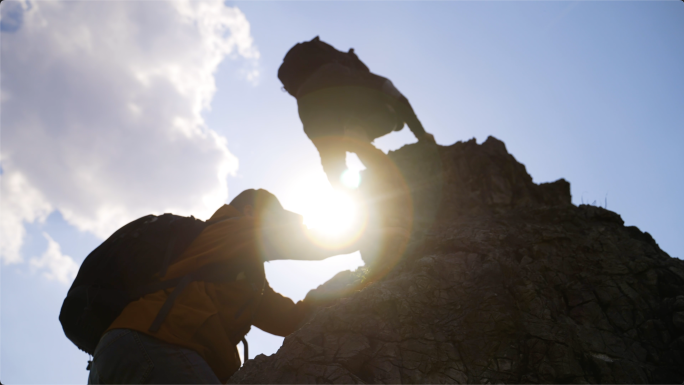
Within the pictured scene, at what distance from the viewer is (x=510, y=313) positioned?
4508mm

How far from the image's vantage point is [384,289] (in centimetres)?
489

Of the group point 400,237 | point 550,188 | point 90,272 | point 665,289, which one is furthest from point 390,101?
point 90,272

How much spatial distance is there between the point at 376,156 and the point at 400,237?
285 cm

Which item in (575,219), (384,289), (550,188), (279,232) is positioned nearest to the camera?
(279,232)

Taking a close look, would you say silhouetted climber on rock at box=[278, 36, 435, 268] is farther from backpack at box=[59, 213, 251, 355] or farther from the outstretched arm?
backpack at box=[59, 213, 251, 355]

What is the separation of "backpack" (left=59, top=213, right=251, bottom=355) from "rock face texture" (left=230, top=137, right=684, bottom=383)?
1186mm

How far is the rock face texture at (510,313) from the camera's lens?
4.02 meters

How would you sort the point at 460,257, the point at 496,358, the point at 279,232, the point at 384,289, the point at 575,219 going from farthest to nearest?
the point at 575,219 → the point at 460,257 → the point at 384,289 → the point at 279,232 → the point at 496,358

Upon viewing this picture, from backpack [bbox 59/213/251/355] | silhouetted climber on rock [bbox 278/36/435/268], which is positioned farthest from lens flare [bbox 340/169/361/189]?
backpack [bbox 59/213/251/355]

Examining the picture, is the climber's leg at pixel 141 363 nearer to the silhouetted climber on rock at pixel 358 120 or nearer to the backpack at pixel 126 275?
the backpack at pixel 126 275

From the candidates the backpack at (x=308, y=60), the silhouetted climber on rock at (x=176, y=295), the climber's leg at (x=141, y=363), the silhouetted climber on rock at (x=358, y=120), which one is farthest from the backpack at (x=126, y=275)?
the backpack at (x=308, y=60)

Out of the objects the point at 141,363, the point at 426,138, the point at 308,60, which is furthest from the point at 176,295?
the point at 308,60

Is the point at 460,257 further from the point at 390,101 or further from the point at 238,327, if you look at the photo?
the point at 390,101

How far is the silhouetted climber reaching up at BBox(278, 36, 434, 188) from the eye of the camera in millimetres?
8594
